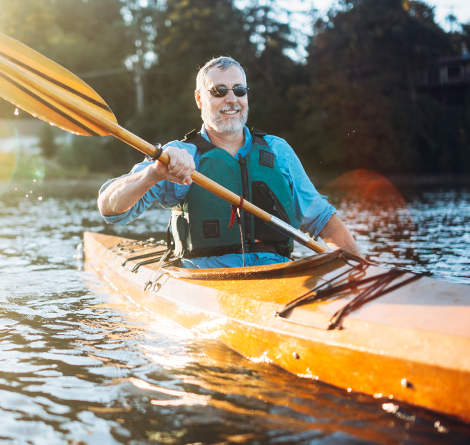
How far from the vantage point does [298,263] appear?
9.49ft

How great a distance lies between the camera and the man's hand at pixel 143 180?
2875 millimetres

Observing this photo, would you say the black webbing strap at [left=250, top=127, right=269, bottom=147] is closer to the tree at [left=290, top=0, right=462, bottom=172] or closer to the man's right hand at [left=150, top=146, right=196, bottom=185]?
the man's right hand at [left=150, top=146, right=196, bottom=185]

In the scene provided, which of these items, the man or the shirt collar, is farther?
the shirt collar

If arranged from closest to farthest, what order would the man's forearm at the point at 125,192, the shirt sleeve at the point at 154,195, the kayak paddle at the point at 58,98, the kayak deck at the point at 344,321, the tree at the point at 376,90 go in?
1. the kayak deck at the point at 344,321
2. the man's forearm at the point at 125,192
3. the kayak paddle at the point at 58,98
4. the shirt sleeve at the point at 154,195
5. the tree at the point at 376,90

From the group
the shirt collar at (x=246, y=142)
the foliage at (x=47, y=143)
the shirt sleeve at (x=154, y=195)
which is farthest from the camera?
the foliage at (x=47, y=143)

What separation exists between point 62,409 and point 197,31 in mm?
29851

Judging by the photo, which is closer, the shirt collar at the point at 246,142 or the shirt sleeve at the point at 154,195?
the shirt sleeve at the point at 154,195

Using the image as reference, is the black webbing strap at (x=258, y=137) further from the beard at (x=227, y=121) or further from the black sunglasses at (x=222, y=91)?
the black sunglasses at (x=222, y=91)

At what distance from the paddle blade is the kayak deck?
3.85 ft

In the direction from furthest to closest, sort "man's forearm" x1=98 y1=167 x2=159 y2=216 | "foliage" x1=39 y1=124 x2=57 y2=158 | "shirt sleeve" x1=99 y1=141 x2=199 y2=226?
"foliage" x1=39 y1=124 x2=57 y2=158
"shirt sleeve" x1=99 y1=141 x2=199 y2=226
"man's forearm" x1=98 y1=167 x2=159 y2=216

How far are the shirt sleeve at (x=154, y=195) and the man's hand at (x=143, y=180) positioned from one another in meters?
0.08

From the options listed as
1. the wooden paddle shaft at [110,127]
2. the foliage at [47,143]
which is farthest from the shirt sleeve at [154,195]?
the foliage at [47,143]

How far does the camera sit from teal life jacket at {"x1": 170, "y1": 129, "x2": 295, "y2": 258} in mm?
3389

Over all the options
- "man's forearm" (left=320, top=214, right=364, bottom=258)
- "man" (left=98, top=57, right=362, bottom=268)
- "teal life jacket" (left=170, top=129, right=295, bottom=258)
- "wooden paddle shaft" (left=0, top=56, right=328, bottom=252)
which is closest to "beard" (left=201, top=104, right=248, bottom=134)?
"man" (left=98, top=57, right=362, bottom=268)
